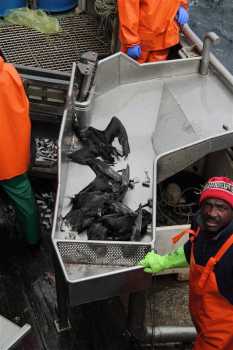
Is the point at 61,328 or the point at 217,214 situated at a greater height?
the point at 217,214

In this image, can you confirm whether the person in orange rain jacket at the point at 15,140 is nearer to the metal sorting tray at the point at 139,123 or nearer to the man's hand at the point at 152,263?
the metal sorting tray at the point at 139,123

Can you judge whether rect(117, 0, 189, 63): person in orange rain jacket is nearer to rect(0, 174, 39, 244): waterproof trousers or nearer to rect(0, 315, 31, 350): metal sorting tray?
rect(0, 174, 39, 244): waterproof trousers

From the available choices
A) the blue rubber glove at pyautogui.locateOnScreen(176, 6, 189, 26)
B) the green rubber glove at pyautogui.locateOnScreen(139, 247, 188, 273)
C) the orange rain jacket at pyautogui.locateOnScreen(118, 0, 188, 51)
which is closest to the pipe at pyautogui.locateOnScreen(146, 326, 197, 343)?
the green rubber glove at pyautogui.locateOnScreen(139, 247, 188, 273)

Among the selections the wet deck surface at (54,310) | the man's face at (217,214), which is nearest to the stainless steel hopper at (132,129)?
the wet deck surface at (54,310)

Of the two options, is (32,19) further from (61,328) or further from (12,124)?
(61,328)

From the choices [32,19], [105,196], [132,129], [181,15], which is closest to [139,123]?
[132,129]

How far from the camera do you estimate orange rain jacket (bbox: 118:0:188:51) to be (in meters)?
4.37

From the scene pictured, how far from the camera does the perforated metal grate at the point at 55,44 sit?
5.01m

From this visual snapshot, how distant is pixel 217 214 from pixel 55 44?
10.3 feet

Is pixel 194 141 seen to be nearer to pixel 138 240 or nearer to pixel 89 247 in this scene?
pixel 138 240

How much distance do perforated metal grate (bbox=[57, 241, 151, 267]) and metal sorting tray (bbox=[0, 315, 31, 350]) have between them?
38.9 inches

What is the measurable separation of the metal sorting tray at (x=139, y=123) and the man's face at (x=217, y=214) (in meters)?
0.52

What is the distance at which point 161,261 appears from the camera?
3.05 metres

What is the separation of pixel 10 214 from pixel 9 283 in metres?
0.69
